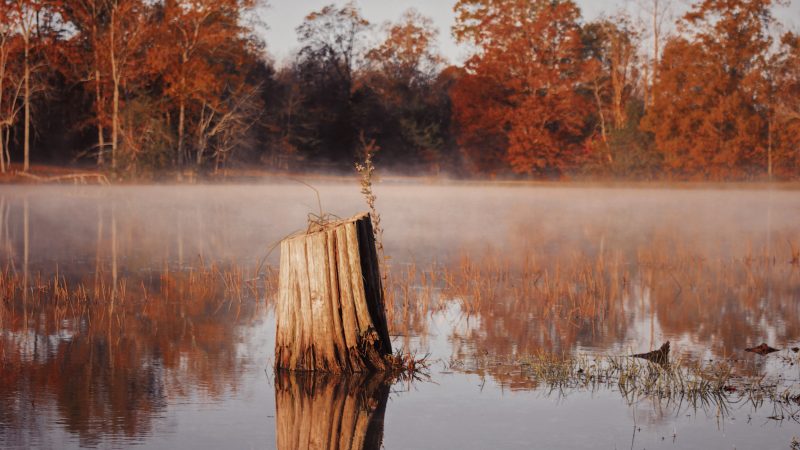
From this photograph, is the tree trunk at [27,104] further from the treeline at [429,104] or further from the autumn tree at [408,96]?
the autumn tree at [408,96]

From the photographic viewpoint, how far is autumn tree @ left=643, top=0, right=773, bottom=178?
43.7 metres

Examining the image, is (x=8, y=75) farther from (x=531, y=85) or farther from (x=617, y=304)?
(x=617, y=304)

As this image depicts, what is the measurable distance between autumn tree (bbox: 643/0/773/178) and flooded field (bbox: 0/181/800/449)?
25029mm

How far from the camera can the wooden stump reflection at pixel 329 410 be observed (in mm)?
5715

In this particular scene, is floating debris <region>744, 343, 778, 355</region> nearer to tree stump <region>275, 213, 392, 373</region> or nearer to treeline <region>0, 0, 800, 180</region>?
tree stump <region>275, 213, 392, 373</region>

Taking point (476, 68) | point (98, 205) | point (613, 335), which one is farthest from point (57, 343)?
point (476, 68)

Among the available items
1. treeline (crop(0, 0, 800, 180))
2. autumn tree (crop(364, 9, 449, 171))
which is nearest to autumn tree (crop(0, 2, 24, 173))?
treeline (crop(0, 0, 800, 180))

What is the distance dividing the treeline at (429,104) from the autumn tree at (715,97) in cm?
7

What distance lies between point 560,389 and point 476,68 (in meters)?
44.8

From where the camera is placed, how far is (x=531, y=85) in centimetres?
4959

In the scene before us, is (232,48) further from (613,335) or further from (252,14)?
(613,335)

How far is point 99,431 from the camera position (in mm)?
5684

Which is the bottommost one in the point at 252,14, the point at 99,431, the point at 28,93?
the point at 99,431

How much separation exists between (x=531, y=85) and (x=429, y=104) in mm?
9660
